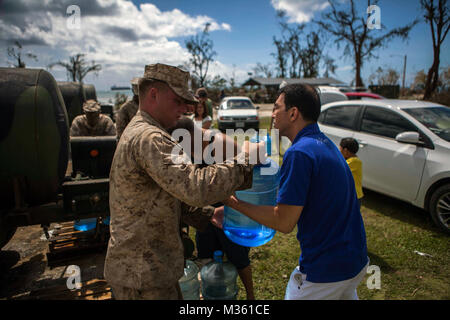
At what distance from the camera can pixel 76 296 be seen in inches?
Answer: 122

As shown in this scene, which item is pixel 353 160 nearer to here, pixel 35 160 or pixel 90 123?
pixel 35 160

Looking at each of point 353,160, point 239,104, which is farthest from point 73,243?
point 239,104

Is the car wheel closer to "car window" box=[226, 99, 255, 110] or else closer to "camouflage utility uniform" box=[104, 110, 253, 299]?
"camouflage utility uniform" box=[104, 110, 253, 299]

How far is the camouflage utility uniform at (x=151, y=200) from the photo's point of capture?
4.81ft

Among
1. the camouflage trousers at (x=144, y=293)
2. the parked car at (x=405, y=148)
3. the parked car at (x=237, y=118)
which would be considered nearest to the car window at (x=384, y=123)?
the parked car at (x=405, y=148)

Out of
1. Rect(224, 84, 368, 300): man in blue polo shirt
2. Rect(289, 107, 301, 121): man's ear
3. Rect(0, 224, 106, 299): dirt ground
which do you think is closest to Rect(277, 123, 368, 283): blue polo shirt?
Rect(224, 84, 368, 300): man in blue polo shirt

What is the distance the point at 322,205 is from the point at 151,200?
3.41ft

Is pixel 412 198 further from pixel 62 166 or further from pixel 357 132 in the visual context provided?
pixel 62 166

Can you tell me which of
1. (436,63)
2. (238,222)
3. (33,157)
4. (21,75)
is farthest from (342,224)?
(436,63)

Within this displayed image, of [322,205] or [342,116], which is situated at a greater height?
[342,116]

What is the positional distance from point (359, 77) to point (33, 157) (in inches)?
972

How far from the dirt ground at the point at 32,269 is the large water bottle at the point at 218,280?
61.9 inches

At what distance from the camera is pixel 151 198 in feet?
5.35

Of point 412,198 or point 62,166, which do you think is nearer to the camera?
point 62,166
